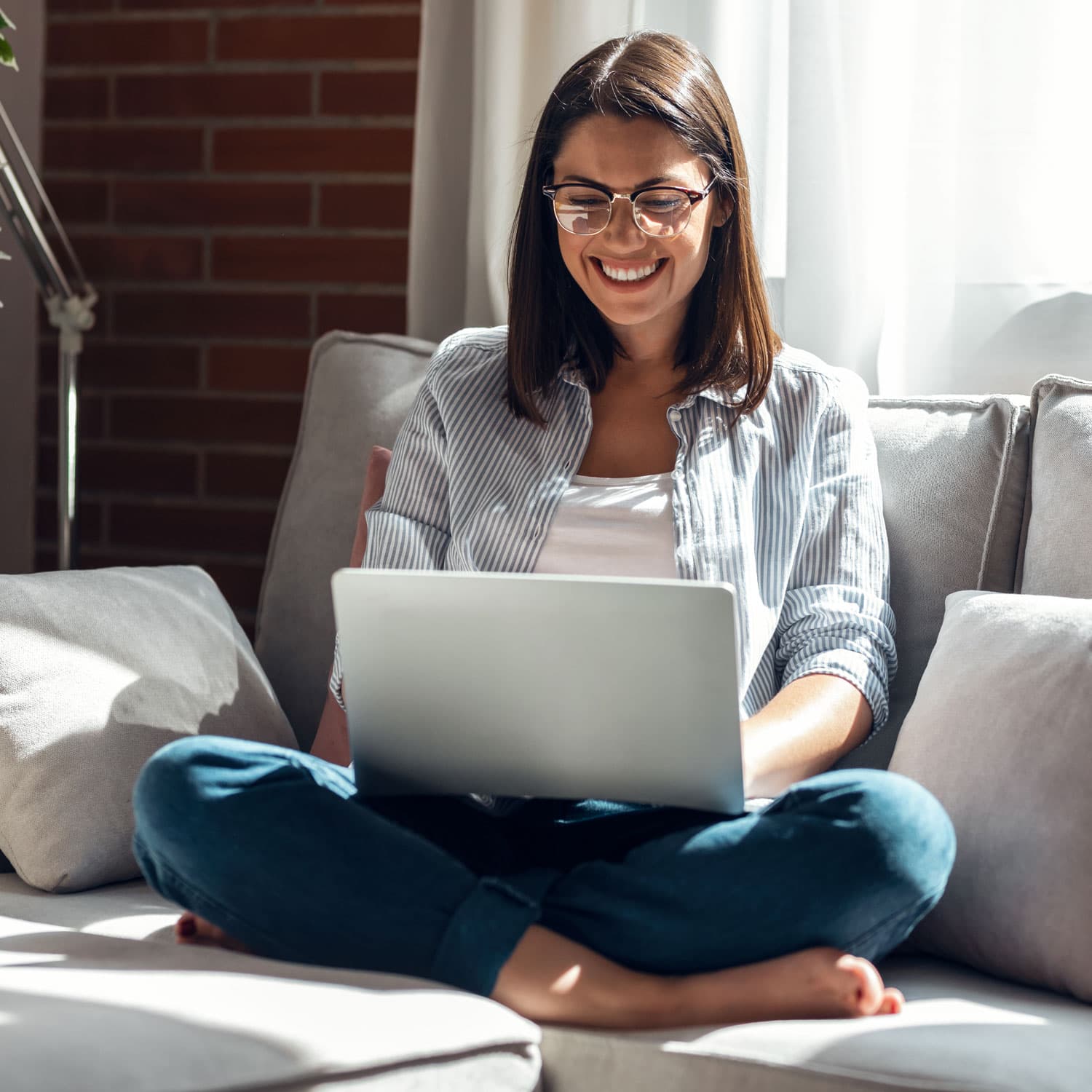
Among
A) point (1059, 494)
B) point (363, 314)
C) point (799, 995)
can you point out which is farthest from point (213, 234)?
point (799, 995)

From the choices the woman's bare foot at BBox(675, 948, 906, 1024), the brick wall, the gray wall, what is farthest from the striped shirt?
the gray wall

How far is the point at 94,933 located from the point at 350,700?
1.04ft

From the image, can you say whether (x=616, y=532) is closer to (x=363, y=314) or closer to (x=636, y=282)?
(x=636, y=282)

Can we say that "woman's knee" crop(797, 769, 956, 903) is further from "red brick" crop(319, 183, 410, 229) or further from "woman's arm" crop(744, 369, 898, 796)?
"red brick" crop(319, 183, 410, 229)

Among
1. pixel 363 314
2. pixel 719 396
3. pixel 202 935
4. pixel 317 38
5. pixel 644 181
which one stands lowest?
pixel 202 935

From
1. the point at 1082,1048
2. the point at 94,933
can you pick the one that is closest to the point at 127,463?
the point at 94,933

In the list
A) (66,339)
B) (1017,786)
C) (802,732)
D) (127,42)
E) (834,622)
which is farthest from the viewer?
(127,42)

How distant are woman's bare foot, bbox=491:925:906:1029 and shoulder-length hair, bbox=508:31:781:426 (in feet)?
2.08

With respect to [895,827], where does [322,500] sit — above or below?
above

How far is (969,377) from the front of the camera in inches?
72.5

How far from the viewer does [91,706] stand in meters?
1.37

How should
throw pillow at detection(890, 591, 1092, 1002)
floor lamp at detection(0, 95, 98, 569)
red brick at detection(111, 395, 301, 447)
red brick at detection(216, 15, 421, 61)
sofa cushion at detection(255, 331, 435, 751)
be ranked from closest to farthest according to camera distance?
throw pillow at detection(890, 591, 1092, 1002)
sofa cushion at detection(255, 331, 435, 751)
floor lamp at detection(0, 95, 98, 569)
red brick at detection(216, 15, 421, 61)
red brick at detection(111, 395, 301, 447)

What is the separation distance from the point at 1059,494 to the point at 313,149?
1.36 metres

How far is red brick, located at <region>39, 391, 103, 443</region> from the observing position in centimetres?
241
